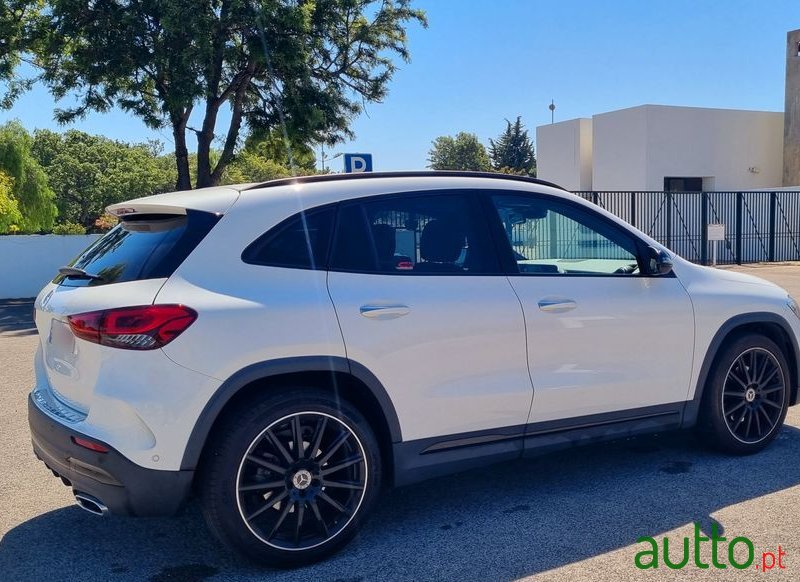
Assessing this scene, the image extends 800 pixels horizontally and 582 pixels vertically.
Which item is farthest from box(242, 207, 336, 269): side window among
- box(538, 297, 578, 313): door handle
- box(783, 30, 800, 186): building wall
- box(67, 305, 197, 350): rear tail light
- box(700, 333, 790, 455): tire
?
box(783, 30, 800, 186): building wall

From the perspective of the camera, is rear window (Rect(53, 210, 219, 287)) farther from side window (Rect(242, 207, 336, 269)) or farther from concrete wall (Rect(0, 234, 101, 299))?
concrete wall (Rect(0, 234, 101, 299))

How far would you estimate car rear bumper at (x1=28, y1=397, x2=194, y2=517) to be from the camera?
10.6 feet

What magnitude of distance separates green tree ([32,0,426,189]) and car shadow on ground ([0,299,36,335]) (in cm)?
529

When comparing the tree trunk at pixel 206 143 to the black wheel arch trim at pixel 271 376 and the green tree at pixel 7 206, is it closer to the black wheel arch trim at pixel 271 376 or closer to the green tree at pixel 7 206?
the green tree at pixel 7 206

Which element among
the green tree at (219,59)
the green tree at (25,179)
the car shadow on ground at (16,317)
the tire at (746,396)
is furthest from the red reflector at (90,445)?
the green tree at (25,179)

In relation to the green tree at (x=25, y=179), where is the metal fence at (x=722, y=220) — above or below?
below

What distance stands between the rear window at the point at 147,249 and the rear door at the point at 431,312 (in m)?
0.69

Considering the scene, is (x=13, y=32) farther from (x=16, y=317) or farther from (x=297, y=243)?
(x=297, y=243)

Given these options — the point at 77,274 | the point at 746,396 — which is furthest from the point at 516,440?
the point at 77,274

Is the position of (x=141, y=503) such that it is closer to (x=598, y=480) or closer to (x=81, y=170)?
(x=598, y=480)

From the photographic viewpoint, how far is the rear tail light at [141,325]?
126 inches

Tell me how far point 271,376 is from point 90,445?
842 mm

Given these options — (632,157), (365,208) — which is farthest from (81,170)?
(365,208)

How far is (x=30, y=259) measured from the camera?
17.7 meters
